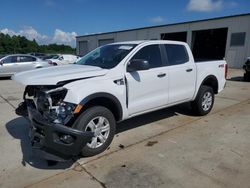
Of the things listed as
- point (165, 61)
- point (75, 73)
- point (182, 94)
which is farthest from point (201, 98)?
point (75, 73)

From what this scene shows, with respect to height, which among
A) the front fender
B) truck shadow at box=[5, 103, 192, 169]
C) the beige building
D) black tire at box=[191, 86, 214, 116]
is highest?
the beige building

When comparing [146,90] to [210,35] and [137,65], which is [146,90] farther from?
[210,35]

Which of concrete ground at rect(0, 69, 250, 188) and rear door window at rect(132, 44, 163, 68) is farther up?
rear door window at rect(132, 44, 163, 68)

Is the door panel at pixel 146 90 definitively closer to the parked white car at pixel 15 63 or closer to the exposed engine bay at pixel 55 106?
the exposed engine bay at pixel 55 106

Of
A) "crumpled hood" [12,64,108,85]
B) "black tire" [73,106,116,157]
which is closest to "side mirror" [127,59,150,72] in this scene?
"crumpled hood" [12,64,108,85]

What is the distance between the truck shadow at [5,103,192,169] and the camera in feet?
12.8

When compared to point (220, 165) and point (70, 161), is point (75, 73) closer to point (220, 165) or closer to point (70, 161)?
point (70, 161)

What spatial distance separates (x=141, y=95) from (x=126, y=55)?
788mm

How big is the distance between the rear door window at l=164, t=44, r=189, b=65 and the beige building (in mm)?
11259

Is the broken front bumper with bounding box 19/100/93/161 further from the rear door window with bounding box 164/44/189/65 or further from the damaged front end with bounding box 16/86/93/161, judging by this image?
the rear door window with bounding box 164/44/189/65

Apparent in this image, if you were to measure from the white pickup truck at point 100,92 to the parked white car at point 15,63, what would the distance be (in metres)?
11.1

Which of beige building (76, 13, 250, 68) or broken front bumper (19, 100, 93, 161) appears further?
beige building (76, 13, 250, 68)

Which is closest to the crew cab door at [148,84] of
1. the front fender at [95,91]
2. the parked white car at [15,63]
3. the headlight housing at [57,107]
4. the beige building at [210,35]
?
the front fender at [95,91]

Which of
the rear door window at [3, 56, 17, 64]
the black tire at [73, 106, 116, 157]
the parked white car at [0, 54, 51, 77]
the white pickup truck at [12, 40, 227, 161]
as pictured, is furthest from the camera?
the rear door window at [3, 56, 17, 64]
